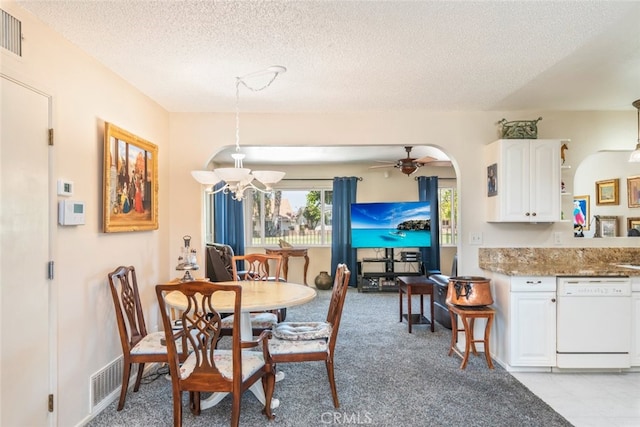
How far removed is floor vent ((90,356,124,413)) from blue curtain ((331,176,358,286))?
4839 mm

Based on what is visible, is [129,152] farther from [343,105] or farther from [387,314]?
[387,314]

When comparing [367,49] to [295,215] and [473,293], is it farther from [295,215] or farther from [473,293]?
[295,215]

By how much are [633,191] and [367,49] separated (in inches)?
140

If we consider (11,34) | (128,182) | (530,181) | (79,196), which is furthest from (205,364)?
(530,181)

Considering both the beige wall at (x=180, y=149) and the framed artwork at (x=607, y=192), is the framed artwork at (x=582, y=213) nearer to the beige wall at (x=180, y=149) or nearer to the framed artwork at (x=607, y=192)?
the framed artwork at (x=607, y=192)

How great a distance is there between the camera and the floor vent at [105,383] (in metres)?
2.49

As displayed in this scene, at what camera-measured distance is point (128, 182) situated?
2.90m

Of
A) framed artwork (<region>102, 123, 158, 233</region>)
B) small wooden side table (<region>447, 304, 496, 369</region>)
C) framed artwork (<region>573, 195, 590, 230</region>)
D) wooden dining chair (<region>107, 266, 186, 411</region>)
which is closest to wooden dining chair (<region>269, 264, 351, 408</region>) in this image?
wooden dining chair (<region>107, 266, 186, 411</region>)

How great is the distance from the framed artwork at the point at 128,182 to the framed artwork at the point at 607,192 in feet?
15.0

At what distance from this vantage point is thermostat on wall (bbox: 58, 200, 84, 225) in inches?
85.0

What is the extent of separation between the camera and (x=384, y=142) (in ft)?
12.6

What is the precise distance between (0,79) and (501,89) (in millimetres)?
3315

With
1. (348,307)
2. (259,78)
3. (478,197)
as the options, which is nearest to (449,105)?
(478,197)

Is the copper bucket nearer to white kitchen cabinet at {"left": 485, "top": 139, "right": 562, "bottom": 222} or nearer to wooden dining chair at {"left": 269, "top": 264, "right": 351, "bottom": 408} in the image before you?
white kitchen cabinet at {"left": 485, "top": 139, "right": 562, "bottom": 222}
